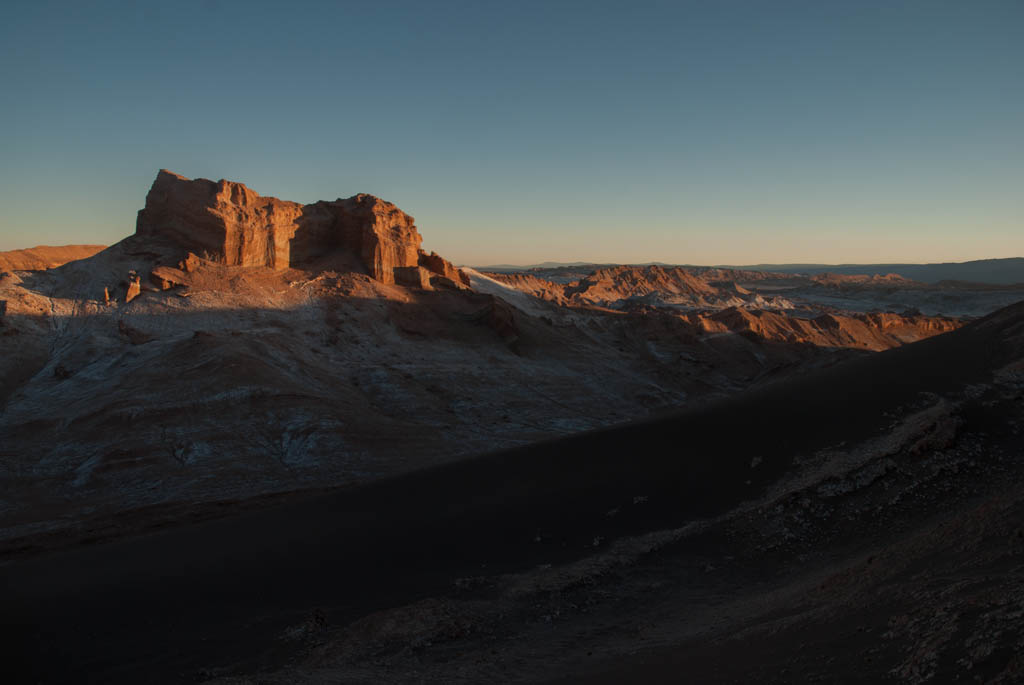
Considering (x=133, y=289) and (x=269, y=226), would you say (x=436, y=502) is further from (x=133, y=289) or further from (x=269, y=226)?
(x=269, y=226)

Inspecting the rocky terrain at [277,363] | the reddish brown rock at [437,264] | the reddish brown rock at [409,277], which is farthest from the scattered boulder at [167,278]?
the reddish brown rock at [437,264]

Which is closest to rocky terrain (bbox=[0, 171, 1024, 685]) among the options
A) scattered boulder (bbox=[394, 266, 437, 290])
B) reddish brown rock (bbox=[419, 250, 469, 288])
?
scattered boulder (bbox=[394, 266, 437, 290])

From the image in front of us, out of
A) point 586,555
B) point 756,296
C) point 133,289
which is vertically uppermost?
point 133,289

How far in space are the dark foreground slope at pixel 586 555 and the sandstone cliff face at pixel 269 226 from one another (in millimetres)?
18051

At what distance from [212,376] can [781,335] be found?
31.0 meters

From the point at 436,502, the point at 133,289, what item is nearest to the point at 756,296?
the point at 133,289

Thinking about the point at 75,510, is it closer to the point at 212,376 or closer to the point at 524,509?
the point at 212,376

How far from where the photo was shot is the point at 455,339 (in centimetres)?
2853

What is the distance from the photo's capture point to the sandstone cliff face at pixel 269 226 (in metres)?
26.3

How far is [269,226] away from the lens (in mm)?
27812

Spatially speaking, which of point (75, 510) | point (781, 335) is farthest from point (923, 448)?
point (781, 335)

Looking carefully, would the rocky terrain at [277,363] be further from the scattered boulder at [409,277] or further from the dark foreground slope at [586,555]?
the dark foreground slope at [586,555]

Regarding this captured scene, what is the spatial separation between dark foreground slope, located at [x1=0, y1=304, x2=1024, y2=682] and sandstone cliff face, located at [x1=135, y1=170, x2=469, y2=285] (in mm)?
18051

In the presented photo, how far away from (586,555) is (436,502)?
A: 2.99 m
